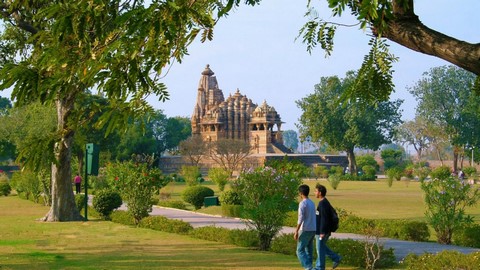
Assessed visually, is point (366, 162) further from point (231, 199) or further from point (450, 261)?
point (450, 261)

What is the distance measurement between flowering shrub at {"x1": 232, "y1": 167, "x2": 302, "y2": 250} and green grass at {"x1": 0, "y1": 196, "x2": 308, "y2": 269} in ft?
1.64

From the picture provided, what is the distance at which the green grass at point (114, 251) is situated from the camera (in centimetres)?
1203

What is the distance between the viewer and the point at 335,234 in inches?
648

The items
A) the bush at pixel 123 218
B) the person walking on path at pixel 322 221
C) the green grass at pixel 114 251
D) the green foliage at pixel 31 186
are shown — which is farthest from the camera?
the green foliage at pixel 31 186

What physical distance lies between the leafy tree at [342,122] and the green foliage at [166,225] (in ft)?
157

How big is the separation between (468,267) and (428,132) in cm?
7155

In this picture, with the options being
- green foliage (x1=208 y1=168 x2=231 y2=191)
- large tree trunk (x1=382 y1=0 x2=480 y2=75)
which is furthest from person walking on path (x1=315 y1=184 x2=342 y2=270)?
green foliage (x1=208 y1=168 x2=231 y2=191)

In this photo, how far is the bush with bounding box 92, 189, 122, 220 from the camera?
21.8 metres

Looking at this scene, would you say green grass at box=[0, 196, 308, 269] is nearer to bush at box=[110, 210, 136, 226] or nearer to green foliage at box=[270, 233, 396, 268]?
bush at box=[110, 210, 136, 226]

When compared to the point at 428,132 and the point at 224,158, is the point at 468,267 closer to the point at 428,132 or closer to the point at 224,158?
the point at 224,158

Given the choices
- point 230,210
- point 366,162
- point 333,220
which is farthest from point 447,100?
point 333,220

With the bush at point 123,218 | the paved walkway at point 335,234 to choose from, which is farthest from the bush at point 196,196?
the bush at point 123,218

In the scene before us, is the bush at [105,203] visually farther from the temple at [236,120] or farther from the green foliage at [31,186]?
the temple at [236,120]

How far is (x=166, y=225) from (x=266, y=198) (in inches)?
161
